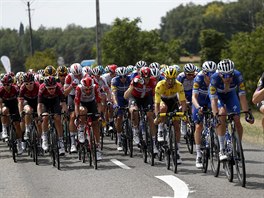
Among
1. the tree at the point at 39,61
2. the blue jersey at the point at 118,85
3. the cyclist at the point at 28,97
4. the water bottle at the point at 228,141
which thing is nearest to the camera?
the water bottle at the point at 228,141

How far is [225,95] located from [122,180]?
2.28 m

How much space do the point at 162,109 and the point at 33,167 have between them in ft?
9.77

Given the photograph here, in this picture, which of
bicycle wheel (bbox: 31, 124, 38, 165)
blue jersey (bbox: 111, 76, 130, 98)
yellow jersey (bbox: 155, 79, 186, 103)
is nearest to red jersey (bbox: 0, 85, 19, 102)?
bicycle wheel (bbox: 31, 124, 38, 165)

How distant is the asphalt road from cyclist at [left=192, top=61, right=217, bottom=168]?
0.49 meters

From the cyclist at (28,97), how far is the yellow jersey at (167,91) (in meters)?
3.25

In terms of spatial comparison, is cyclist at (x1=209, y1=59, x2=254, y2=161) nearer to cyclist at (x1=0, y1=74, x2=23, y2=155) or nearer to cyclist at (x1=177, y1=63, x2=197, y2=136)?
cyclist at (x1=177, y1=63, x2=197, y2=136)

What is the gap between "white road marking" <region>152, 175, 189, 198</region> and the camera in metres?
8.74

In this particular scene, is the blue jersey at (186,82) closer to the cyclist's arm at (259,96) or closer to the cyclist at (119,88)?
the cyclist at (119,88)

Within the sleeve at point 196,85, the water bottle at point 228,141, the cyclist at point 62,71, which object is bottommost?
the water bottle at point 228,141

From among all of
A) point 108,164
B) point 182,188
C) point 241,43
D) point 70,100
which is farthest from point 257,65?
point 182,188

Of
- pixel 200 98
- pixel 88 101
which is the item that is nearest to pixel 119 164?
pixel 88 101

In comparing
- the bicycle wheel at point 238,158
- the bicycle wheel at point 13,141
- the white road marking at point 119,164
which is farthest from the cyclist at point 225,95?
the bicycle wheel at point 13,141

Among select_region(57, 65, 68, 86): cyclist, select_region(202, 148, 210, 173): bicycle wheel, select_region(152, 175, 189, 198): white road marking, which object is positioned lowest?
select_region(152, 175, 189, 198): white road marking

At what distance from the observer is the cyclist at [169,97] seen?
11102 mm
